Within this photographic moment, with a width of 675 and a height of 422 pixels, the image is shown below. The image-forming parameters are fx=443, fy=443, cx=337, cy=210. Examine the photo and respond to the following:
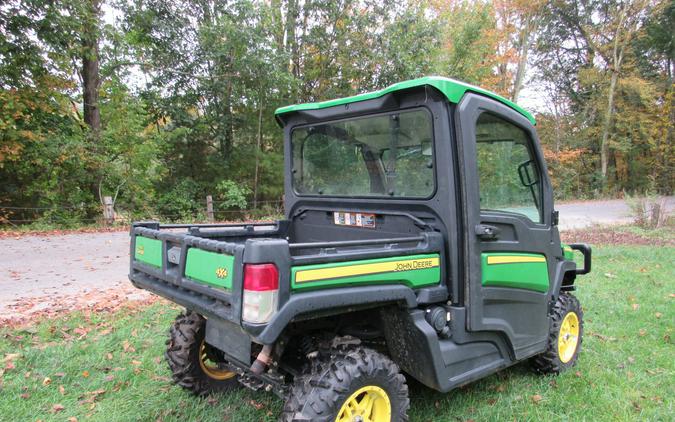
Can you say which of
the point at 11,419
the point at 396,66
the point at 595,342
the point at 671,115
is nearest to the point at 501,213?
the point at 595,342

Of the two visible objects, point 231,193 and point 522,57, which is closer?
point 231,193

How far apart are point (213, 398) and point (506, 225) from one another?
7.63ft

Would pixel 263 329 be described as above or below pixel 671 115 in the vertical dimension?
below

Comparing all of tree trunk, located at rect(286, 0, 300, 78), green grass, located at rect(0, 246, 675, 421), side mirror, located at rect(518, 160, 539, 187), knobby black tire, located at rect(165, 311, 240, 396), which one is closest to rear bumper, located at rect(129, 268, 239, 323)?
knobby black tire, located at rect(165, 311, 240, 396)

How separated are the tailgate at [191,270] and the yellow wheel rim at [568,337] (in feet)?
9.44

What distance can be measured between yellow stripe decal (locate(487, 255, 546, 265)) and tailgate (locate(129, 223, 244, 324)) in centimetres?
157

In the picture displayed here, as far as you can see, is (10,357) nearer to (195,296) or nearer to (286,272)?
(195,296)

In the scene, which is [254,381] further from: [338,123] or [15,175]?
[15,175]

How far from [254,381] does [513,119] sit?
2.39 metres

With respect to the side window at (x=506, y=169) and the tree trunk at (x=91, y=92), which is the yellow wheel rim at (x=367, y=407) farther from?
the tree trunk at (x=91, y=92)

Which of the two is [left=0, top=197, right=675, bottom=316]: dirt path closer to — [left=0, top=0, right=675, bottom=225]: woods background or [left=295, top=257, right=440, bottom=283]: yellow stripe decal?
[left=0, top=0, right=675, bottom=225]: woods background

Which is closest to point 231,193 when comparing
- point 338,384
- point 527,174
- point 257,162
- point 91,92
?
point 257,162

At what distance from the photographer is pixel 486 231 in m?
2.62

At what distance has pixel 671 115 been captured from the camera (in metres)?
27.5
